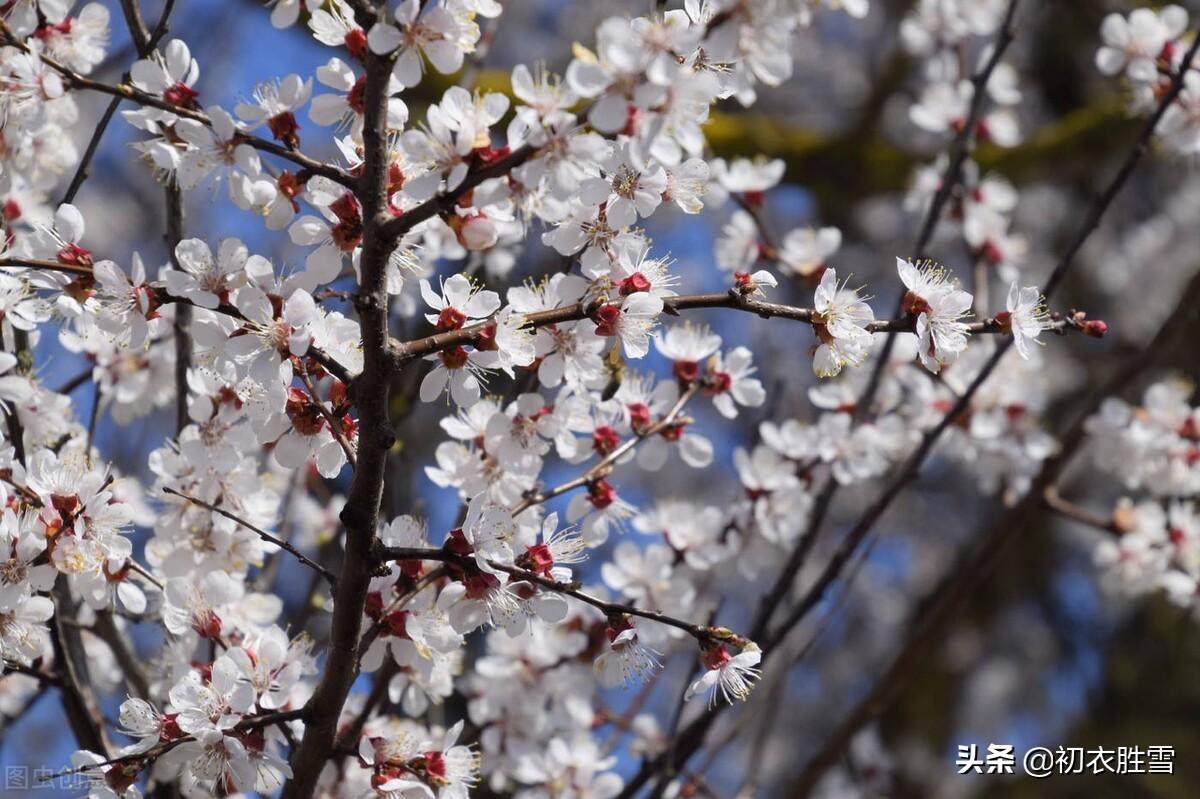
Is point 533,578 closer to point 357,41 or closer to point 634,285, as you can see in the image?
point 634,285

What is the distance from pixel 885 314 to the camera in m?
5.97

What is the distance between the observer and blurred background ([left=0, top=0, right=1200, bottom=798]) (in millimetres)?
4824

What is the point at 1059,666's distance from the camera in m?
6.07

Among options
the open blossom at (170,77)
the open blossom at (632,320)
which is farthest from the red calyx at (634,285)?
the open blossom at (170,77)

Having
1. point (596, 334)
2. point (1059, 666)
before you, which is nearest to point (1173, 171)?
point (1059, 666)

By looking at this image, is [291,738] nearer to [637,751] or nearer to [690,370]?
[690,370]

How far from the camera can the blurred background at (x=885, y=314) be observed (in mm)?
4824

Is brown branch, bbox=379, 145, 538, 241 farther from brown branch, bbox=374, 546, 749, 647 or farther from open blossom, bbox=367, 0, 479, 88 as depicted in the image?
brown branch, bbox=374, 546, 749, 647

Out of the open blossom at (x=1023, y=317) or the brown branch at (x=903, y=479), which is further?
the brown branch at (x=903, y=479)

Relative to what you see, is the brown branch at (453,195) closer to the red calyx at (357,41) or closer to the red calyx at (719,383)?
the red calyx at (357,41)

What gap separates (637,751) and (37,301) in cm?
151

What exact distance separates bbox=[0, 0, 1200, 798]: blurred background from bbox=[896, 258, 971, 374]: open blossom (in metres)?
2.78

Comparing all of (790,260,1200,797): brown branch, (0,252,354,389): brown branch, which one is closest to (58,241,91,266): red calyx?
(0,252,354,389): brown branch

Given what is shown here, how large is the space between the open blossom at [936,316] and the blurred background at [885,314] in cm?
278
